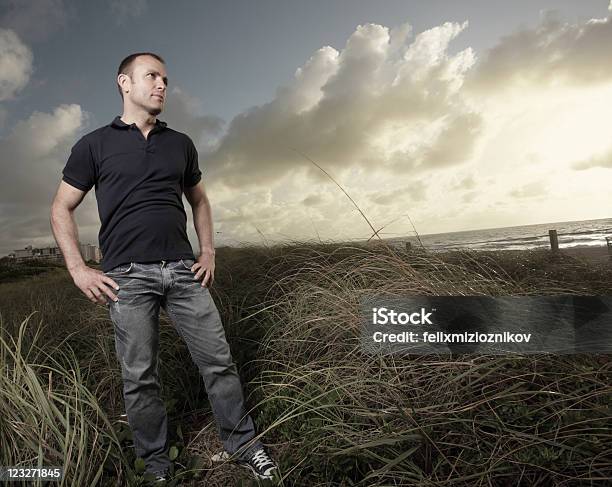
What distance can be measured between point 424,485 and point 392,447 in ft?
0.74

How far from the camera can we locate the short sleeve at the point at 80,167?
2381 mm

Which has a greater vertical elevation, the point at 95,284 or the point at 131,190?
the point at 131,190

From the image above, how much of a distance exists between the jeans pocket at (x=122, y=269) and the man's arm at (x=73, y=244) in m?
0.04

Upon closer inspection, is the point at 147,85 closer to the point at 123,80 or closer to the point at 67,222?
the point at 123,80

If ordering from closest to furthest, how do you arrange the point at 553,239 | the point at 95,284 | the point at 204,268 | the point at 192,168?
the point at 95,284
the point at 204,268
the point at 192,168
the point at 553,239

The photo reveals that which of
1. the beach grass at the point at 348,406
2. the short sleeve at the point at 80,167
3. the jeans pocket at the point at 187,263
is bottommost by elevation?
the beach grass at the point at 348,406

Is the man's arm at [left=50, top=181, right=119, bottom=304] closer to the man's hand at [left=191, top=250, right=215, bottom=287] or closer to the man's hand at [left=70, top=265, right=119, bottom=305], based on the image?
the man's hand at [left=70, top=265, right=119, bottom=305]

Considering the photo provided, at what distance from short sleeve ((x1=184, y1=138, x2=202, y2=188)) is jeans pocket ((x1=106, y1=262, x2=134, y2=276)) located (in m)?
0.66

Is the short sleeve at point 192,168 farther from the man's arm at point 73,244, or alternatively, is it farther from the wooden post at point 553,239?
the wooden post at point 553,239

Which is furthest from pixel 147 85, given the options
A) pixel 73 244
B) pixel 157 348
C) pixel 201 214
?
pixel 157 348

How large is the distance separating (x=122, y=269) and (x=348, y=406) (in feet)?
4.36

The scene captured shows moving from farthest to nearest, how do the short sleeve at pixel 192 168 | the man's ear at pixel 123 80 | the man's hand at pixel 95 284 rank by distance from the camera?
the short sleeve at pixel 192 168 < the man's ear at pixel 123 80 < the man's hand at pixel 95 284

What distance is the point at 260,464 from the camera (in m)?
2.36

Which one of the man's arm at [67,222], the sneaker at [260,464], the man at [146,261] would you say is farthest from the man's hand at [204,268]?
the sneaker at [260,464]
